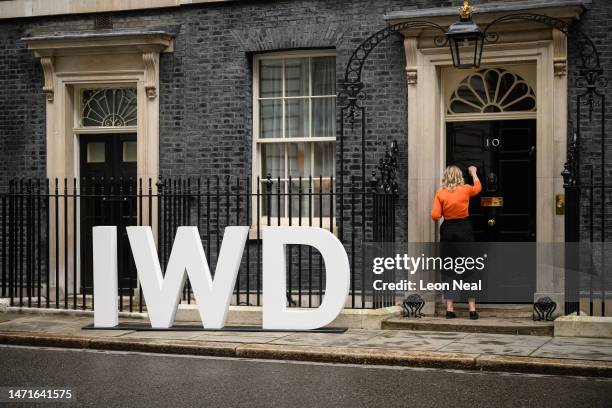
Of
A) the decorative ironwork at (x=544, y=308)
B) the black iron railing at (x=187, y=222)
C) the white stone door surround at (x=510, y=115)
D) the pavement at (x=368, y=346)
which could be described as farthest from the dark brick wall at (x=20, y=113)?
the decorative ironwork at (x=544, y=308)

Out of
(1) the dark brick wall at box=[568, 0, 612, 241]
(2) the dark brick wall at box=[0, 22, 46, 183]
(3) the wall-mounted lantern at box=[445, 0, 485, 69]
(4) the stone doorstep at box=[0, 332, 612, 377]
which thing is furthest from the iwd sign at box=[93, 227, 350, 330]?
(2) the dark brick wall at box=[0, 22, 46, 183]

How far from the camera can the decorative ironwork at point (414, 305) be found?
11211 mm

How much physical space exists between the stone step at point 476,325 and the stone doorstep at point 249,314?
0.14m

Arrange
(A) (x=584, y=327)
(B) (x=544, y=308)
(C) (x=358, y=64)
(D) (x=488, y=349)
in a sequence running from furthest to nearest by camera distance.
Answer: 1. (C) (x=358, y=64)
2. (B) (x=544, y=308)
3. (A) (x=584, y=327)
4. (D) (x=488, y=349)

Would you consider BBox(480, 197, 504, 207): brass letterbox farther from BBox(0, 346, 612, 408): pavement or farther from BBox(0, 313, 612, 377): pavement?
BBox(0, 346, 612, 408): pavement

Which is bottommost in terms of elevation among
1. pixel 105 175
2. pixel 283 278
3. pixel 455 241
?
pixel 283 278

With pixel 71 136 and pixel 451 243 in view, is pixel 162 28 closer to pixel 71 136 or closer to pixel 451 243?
pixel 71 136

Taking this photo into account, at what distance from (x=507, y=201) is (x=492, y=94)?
1.35 meters

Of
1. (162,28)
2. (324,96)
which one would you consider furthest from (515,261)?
(162,28)

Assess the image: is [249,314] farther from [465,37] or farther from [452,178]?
[465,37]

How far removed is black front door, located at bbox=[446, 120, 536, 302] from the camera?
11.9 meters

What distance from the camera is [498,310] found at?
11.7 metres

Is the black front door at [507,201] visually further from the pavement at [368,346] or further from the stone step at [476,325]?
the pavement at [368,346]

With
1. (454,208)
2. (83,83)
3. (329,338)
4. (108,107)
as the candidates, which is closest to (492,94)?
(454,208)
